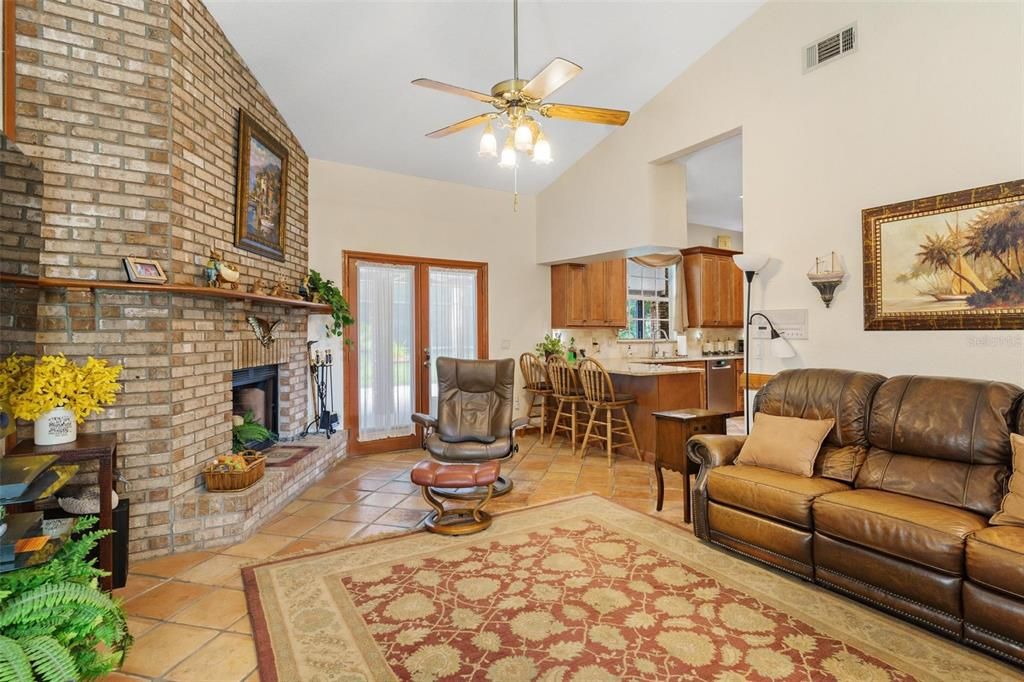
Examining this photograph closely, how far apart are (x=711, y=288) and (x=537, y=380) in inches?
124

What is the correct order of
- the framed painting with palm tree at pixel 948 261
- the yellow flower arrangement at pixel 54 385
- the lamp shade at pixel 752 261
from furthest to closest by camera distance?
the lamp shade at pixel 752 261 < the framed painting with palm tree at pixel 948 261 < the yellow flower arrangement at pixel 54 385

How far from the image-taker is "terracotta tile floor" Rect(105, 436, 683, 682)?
2070 mm

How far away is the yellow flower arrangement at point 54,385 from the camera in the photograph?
251 centimetres

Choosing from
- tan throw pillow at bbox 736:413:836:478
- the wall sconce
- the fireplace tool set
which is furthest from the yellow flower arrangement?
the wall sconce

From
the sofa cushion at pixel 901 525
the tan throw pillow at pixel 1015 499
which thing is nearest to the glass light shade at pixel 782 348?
the sofa cushion at pixel 901 525

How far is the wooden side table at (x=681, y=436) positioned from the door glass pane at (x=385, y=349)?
2.86m

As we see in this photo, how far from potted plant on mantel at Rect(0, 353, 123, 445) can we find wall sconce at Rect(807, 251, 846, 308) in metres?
4.23

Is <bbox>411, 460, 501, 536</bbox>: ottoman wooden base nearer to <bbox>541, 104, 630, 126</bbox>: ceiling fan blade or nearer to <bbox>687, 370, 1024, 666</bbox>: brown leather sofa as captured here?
<bbox>687, 370, 1024, 666</bbox>: brown leather sofa

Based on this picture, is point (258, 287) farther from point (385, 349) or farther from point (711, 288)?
point (711, 288)

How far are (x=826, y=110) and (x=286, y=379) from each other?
4.62 meters

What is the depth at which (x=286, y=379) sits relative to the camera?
4543mm

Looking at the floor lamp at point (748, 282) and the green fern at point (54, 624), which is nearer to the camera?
the green fern at point (54, 624)

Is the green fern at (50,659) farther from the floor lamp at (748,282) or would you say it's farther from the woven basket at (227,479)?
the floor lamp at (748,282)

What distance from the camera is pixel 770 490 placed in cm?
270
